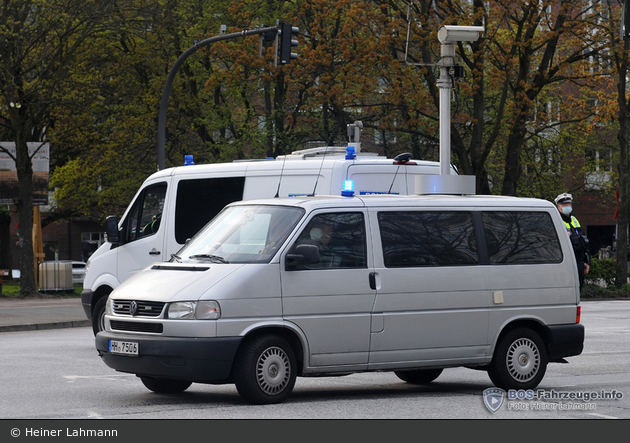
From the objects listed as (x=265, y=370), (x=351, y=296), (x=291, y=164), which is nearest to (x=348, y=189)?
(x=351, y=296)

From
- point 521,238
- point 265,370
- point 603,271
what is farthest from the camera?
point 603,271

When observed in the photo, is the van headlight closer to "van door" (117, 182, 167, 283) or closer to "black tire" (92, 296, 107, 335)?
"van door" (117, 182, 167, 283)

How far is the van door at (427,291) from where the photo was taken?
9227 mm

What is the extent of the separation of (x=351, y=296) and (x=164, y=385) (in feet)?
6.94

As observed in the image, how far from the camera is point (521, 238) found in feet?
33.1

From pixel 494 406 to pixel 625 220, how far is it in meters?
24.4

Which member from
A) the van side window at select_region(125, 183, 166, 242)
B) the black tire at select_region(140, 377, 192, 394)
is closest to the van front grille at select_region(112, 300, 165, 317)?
the black tire at select_region(140, 377, 192, 394)

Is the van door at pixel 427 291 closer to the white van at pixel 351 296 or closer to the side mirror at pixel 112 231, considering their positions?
the white van at pixel 351 296

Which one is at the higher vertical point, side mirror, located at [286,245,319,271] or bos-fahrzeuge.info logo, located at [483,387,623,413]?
side mirror, located at [286,245,319,271]

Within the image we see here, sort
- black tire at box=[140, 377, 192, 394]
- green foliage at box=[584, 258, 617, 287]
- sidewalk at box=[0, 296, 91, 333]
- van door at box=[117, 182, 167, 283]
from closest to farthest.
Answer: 1. black tire at box=[140, 377, 192, 394]
2. van door at box=[117, 182, 167, 283]
3. sidewalk at box=[0, 296, 91, 333]
4. green foliage at box=[584, 258, 617, 287]

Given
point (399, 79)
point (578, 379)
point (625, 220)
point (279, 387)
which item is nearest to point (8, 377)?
point (279, 387)

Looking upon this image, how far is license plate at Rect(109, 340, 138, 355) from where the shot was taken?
8.62 metres

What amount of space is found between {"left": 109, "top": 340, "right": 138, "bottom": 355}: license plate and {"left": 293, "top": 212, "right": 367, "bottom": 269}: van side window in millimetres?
1698

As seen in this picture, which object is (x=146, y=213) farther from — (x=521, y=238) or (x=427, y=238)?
(x=521, y=238)
